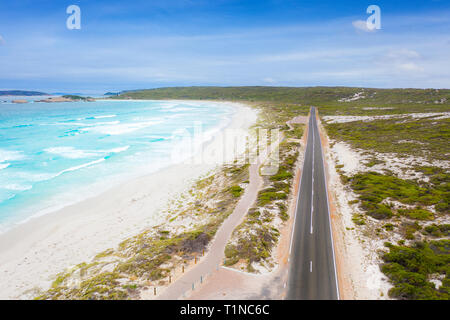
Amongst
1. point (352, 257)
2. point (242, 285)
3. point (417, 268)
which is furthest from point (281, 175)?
point (242, 285)

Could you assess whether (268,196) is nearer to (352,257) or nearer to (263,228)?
(263,228)

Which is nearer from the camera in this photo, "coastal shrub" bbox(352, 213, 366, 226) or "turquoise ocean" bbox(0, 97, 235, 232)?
"coastal shrub" bbox(352, 213, 366, 226)

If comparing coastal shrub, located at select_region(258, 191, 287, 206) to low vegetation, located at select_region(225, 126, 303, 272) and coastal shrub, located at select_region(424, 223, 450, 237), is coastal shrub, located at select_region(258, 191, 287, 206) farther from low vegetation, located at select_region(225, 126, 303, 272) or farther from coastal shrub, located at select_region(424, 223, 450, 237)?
coastal shrub, located at select_region(424, 223, 450, 237)

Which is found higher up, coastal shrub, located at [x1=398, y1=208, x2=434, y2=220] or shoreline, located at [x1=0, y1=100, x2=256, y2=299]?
coastal shrub, located at [x1=398, y1=208, x2=434, y2=220]

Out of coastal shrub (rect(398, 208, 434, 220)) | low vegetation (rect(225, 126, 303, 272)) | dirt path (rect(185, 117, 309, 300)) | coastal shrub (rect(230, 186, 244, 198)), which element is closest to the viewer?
dirt path (rect(185, 117, 309, 300))

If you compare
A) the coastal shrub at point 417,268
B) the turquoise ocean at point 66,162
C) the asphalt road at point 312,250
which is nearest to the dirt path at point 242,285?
the asphalt road at point 312,250

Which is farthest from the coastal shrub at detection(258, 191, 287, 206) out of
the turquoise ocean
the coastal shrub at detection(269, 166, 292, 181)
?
the turquoise ocean
